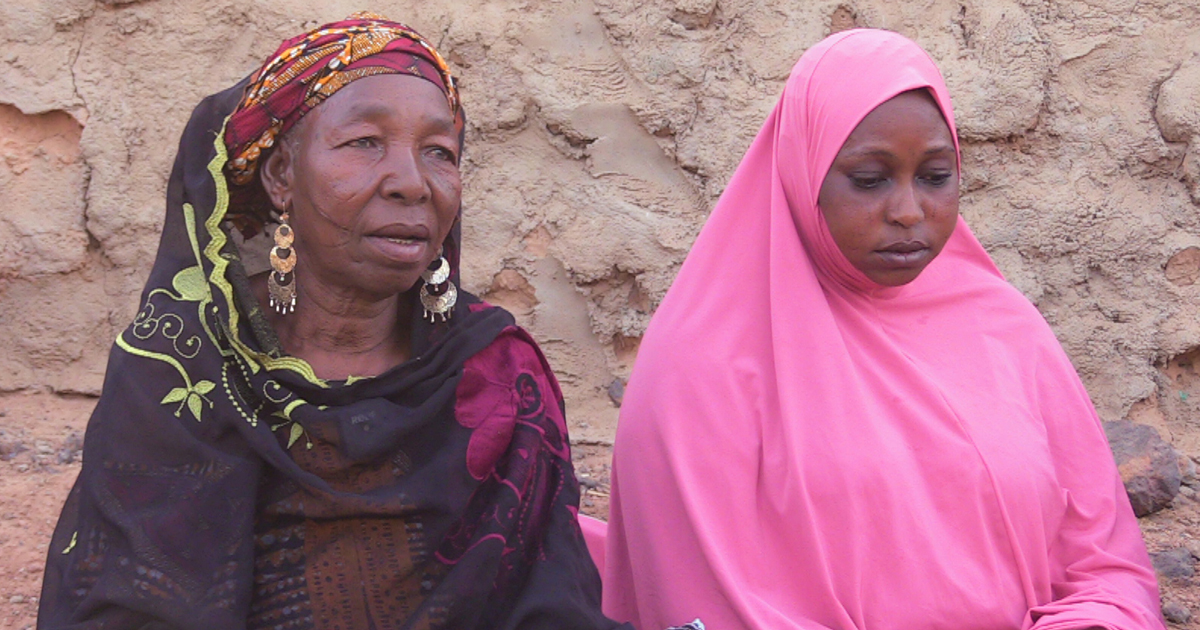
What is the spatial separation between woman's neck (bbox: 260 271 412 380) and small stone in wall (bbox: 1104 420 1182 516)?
2.60 m

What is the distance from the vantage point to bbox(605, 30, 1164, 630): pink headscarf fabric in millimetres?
2748

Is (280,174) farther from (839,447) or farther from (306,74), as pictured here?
(839,447)

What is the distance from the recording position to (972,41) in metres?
4.35

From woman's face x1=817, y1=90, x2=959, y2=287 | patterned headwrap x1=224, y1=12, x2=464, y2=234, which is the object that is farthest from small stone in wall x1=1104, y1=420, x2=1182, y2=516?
patterned headwrap x1=224, y1=12, x2=464, y2=234

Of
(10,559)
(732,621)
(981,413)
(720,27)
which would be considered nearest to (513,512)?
(732,621)

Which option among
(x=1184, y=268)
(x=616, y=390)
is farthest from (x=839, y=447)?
(x=1184, y=268)

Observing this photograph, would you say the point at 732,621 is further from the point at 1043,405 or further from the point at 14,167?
the point at 14,167

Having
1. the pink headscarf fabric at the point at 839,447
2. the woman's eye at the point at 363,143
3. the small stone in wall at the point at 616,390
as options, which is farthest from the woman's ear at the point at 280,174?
the small stone in wall at the point at 616,390

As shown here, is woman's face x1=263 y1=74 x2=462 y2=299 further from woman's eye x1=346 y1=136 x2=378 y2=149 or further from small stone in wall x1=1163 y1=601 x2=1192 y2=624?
small stone in wall x1=1163 y1=601 x2=1192 y2=624

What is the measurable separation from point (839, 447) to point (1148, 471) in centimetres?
182

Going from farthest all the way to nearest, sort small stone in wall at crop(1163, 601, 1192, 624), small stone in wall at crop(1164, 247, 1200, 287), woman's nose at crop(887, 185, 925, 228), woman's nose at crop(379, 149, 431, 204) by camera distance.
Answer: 1. small stone in wall at crop(1164, 247, 1200, 287)
2. small stone in wall at crop(1163, 601, 1192, 624)
3. woman's nose at crop(887, 185, 925, 228)
4. woman's nose at crop(379, 149, 431, 204)

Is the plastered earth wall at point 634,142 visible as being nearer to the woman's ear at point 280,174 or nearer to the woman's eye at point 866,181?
the woman's eye at point 866,181

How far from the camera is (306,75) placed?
254cm

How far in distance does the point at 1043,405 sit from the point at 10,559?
299 centimetres
